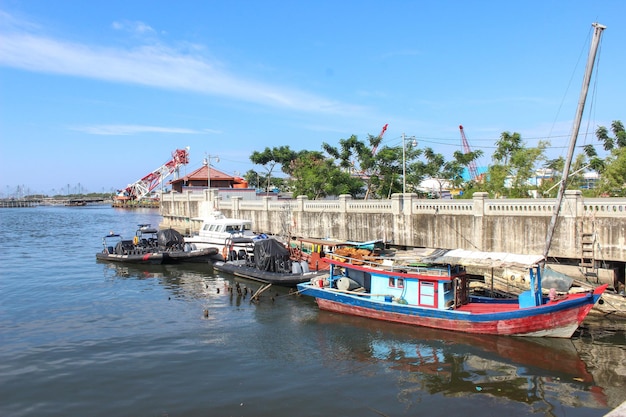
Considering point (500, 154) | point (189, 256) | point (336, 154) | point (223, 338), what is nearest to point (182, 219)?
point (336, 154)

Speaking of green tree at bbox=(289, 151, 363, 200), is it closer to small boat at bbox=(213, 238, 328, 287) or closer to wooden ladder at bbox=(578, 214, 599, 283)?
small boat at bbox=(213, 238, 328, 287)

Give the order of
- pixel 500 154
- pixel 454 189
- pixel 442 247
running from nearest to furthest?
pixel 442 247
pixel 500 154
pixel 454 189

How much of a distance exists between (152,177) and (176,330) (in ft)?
437

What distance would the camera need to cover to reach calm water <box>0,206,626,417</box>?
1295cm

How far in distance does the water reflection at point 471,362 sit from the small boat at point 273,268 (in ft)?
21.5

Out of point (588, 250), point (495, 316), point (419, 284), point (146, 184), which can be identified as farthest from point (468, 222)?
point (146, 184)

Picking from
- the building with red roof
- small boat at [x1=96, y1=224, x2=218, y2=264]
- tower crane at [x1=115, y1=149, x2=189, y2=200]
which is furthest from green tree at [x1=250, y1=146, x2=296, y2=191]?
tower crane at [x1=115, y1=149, x2=189, y2=200]

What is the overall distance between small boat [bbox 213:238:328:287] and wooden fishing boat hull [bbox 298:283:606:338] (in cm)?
540

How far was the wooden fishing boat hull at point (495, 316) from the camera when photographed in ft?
54.5

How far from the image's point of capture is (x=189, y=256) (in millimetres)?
34688

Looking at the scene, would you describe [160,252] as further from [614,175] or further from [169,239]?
[614,175]

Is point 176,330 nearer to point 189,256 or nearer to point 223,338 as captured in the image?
point 223,338

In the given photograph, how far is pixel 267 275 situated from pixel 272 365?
1153 centimetres

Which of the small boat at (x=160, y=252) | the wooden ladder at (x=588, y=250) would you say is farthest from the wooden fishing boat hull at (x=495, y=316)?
the small boat at (x=160, y=252)
